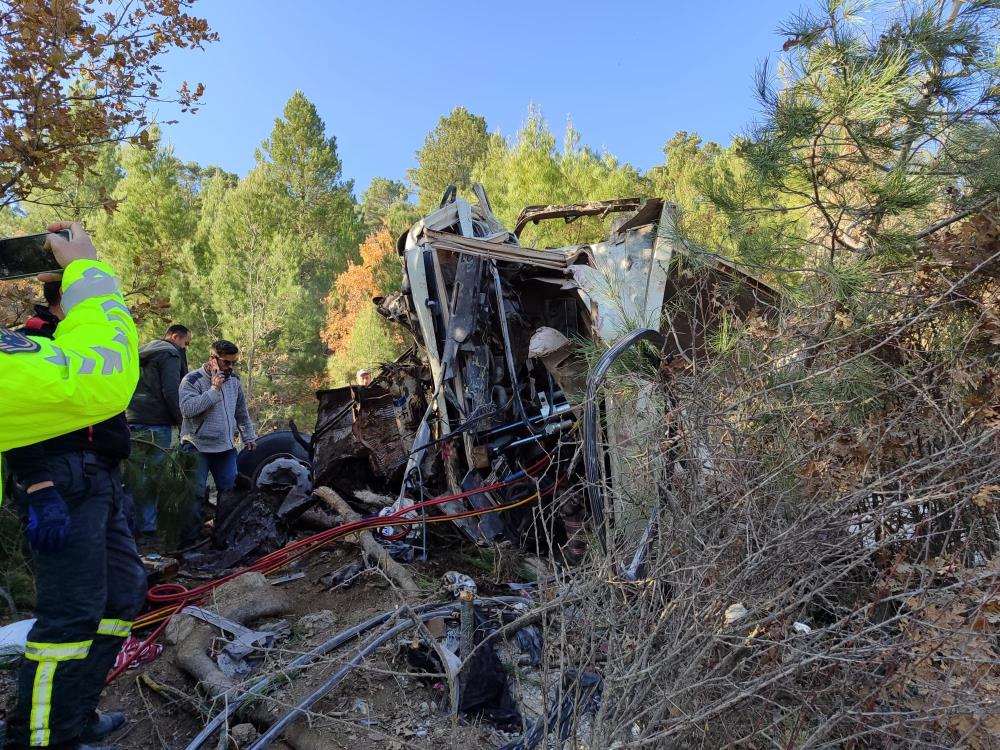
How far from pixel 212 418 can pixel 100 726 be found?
3.04m

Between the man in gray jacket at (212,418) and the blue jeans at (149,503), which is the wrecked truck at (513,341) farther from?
the blue jeans at (149,503)

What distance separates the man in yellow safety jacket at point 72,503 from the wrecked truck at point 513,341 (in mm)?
1989

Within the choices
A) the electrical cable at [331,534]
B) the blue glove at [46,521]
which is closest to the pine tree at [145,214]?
the electrical cable at [331,534]

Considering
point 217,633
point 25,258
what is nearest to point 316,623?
point 217,633

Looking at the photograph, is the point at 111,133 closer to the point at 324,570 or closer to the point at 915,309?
the point at 324,570

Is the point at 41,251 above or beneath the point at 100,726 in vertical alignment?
above

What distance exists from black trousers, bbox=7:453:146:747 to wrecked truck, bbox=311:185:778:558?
6.53 ft

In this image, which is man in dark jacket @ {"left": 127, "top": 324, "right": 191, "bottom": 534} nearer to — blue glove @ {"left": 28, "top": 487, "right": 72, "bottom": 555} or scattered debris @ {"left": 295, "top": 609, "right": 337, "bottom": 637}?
scattered debris @ {"left": 295, "top": 609, "right": 337, "bottom": 637}

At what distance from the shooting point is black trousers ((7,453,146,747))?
2.07 meters

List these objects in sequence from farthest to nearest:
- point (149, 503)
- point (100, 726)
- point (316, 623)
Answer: point (149, 503), point (316, 623), point (100, 726)

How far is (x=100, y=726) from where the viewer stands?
7.82ft

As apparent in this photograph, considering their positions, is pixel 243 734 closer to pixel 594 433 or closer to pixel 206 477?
pixel 594 433

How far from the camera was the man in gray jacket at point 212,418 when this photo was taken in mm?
5012

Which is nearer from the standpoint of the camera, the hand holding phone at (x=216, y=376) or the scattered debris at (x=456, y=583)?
the scattered debris at (x=456, y=583)
